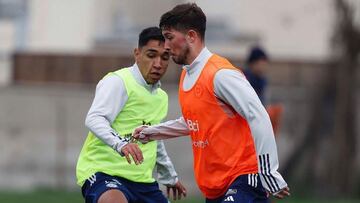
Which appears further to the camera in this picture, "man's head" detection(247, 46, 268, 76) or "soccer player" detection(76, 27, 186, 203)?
"man's head" detection(247, 46, 268, 76)

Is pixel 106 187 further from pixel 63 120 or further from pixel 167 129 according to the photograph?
pixel 63 120

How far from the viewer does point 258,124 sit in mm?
8547

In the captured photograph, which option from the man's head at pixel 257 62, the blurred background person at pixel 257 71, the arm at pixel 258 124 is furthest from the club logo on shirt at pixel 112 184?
the man's head at pixel 257 62

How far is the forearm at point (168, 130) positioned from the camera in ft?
31.2

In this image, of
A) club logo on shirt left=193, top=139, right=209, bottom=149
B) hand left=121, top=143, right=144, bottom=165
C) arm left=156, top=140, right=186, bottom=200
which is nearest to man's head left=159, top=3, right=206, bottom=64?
club logo on shirt left=193, top=139, right=209, bottom=149

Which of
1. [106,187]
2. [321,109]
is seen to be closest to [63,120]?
[321,109]

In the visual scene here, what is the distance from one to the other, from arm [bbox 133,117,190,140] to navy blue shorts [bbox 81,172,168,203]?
546 millimetres

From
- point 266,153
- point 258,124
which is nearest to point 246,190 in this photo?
point 266,153

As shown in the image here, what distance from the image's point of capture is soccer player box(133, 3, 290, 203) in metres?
8.56

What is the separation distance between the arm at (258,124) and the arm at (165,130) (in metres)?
0.91

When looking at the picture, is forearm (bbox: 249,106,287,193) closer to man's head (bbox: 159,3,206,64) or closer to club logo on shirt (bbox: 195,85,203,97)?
club logo on shirt (bbox: 195,85,203,97)

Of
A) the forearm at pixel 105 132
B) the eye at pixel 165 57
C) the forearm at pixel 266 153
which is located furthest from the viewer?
the eye at pixel 165 57

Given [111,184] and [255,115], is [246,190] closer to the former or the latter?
[255,115]

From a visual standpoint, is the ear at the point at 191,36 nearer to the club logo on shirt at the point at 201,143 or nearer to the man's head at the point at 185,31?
the man's head at the point at 185,31
